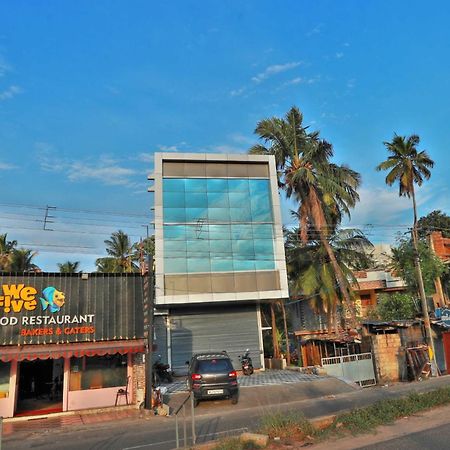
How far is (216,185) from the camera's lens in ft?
90.9

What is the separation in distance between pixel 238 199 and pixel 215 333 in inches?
344

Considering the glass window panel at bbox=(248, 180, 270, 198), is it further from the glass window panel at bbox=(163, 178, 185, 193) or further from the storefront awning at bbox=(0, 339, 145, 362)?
the storefront awning at bbox=(0, 339, 145, 362)

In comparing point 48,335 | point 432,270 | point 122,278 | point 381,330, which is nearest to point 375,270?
point 432,270

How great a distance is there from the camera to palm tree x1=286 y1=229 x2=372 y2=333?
29.3m

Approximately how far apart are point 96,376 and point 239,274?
458 inches

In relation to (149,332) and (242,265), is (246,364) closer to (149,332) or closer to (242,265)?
(242,265)

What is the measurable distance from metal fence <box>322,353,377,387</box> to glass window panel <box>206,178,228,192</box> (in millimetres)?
12281

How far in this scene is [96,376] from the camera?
16531mm

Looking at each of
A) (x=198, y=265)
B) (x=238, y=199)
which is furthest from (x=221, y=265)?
(x=238, y=199)

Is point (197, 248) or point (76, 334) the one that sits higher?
point (197, 248)

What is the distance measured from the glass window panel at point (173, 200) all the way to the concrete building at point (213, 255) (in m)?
0.06

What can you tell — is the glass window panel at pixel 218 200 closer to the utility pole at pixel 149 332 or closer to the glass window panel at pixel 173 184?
the glass window panel at pixel 173 184

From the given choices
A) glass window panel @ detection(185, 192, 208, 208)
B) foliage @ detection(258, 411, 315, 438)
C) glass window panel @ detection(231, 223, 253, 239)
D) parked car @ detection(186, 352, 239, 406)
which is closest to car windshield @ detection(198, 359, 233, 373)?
parked car @ detection(186, 352, 239, 406)

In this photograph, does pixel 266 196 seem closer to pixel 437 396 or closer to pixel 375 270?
pixel 437 396
